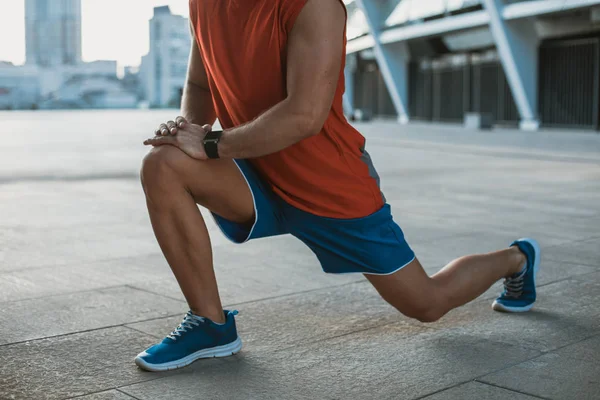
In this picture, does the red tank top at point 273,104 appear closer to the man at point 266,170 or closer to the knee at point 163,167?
the man at point 266,170

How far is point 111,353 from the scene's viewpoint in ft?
10.5

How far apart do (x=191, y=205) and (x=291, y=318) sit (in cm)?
94

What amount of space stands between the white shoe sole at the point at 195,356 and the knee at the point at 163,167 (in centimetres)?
59

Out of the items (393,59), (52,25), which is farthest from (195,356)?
(52,25)

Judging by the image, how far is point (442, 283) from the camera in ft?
11.2

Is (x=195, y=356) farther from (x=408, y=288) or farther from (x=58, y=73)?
(x=58, y=73)

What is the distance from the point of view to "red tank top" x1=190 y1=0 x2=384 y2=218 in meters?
3.02

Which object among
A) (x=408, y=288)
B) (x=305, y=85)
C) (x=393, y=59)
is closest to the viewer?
(x=305, y=85)

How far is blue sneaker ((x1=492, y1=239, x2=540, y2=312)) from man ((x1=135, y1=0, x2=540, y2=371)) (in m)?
0.65

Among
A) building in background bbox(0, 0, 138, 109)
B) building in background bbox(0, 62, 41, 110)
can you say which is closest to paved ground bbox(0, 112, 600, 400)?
building in background bbox(0, 0, 138, 109)

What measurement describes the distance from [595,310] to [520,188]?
584 centimetres

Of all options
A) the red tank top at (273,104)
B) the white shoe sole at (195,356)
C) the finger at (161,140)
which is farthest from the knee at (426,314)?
the finger at (161,140)

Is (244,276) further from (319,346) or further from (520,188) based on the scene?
(520,188)

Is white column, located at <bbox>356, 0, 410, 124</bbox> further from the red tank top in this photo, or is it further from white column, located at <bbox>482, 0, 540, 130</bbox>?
the red tank top
